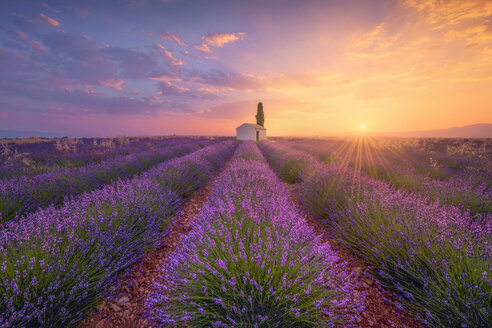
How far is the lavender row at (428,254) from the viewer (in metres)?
1.44

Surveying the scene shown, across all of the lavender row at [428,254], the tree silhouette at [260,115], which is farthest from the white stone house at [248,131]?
the lavender row at [428,254]

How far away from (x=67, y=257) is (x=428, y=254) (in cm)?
349

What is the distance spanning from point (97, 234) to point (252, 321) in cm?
193

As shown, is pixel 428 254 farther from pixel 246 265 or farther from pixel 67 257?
pixel 67 257

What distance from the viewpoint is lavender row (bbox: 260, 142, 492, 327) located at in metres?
1.44

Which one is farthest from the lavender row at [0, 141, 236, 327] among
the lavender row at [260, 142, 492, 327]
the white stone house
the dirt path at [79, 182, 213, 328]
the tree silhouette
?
the tree silhouette

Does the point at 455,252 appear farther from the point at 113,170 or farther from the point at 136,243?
the point at 113,170

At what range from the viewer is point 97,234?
2.13 meters

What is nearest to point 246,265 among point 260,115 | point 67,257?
point 67,257

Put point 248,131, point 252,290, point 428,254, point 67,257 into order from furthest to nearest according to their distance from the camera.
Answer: point 248,131 → point 428,254 → point 67,257 → point 252,290

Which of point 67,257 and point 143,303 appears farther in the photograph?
point 143,303

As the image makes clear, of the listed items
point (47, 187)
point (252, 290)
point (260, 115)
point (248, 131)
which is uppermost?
point (260, 115)

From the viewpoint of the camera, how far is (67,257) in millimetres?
1790

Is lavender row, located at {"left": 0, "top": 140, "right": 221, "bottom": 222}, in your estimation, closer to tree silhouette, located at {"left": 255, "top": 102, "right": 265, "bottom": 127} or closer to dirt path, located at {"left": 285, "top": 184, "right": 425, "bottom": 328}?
dirt path, located at {"left": 285, "top": 184, "right": 425, "bottom": 328}
